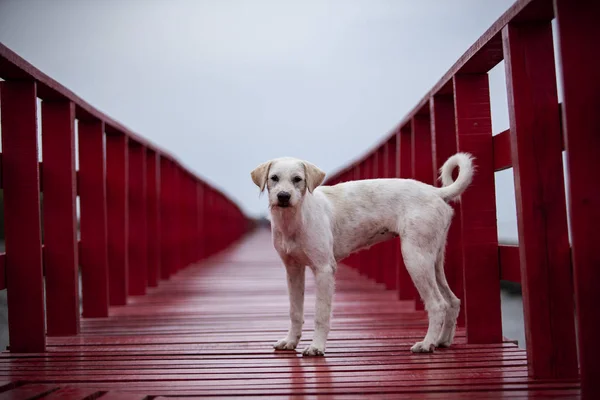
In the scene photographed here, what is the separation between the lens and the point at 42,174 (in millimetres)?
4664

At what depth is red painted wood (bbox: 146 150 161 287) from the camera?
8.20 metres

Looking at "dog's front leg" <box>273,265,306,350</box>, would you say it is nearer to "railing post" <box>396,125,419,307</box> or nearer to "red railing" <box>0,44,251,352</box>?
"red railing" <box>0,44,251,352</box>

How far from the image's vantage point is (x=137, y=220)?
24.1 feet

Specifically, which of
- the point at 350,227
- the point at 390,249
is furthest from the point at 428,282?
the point at 390,249

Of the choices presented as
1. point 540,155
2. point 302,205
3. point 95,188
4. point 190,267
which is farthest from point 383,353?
point 190,267

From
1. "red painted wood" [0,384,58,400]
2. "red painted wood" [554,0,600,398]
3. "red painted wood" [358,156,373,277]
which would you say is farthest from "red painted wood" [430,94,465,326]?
"red painted wood" [358,156,373,277]

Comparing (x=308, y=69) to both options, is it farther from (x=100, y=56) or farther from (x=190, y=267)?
(x=190, y=267)

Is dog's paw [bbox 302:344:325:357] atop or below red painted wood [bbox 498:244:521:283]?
below

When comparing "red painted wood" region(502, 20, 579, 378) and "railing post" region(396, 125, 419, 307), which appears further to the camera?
"railing post" region(396, 125, 419, 307)

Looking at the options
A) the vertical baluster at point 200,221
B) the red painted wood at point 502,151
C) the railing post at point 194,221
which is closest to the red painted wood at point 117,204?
the red painted wood at point 502,151

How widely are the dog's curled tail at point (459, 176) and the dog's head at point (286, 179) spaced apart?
804mm

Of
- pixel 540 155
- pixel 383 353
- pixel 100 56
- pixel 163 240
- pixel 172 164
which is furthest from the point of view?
pixel 100 56

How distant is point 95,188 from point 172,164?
461 cm

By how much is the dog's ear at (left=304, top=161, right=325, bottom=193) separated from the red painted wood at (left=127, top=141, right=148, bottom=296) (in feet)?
12.7
